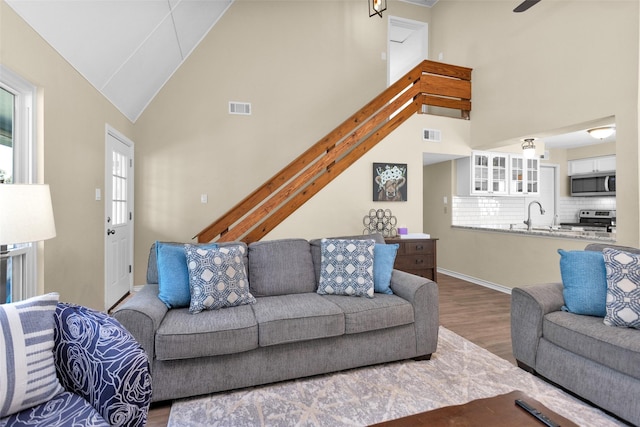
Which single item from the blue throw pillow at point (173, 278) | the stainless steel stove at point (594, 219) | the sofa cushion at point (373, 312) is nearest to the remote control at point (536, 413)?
the sofa cushion at point (373, 312)

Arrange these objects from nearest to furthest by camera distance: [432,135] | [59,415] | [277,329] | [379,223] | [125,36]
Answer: [59,415] → [277,329] → [125,36] → [379,223] → [432,135]

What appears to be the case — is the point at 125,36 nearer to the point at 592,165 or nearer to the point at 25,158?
the point at 25,158

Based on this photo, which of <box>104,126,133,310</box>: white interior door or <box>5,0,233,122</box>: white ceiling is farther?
<box>104,126,133,310</box>: white interior door

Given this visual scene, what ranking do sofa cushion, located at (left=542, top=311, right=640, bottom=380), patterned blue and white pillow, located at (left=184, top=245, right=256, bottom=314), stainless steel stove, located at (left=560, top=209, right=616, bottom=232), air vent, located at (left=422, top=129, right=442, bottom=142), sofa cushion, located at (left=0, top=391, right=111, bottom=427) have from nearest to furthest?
1. sofa cushion, located at (left=0, top=391, right=111, bottom=427)
2. sofa cushion, located at (left=542, top=311, right=640, bottom=380)
3. patterned blue and white pillow, located at (left=184, top=245, right=256, bottom=314)
4. air vent, located at (left=422, top=129, right=442, bottom=142)
5. stainless steel stove, located at (left=560, top=209, right=616, bottom=232)

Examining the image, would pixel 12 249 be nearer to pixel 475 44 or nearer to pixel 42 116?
pixel 42 116

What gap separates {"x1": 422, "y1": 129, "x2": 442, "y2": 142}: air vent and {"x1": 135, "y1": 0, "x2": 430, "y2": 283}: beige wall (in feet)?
0.93

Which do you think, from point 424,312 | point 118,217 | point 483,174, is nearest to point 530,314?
point 424,312

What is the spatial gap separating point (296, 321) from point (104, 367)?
113cm

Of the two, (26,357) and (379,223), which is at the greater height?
(379,223)

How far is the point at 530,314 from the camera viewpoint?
7.61 feet

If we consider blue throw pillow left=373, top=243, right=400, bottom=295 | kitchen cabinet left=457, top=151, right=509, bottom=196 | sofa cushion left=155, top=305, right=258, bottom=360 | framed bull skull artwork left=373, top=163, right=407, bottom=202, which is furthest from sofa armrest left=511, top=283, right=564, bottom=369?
kitchen cabinet left=457, top=151, right=509, bottom=196

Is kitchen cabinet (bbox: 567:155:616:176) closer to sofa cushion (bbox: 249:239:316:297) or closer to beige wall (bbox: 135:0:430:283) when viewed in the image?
beige wall (bbox: 135:0:430:283)

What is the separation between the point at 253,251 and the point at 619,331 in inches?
97.3

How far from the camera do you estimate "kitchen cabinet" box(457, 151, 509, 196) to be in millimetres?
5379
